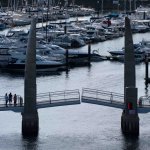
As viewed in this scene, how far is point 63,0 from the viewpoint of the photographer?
144875 mm

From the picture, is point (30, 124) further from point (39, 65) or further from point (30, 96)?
point (39, 65)

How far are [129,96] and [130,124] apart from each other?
146cm

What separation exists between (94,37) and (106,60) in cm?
1787

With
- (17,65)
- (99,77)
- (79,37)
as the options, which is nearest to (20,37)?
(79,37)

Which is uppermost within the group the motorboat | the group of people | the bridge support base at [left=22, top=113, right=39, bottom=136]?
the group of people

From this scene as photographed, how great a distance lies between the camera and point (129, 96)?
43.8 meters

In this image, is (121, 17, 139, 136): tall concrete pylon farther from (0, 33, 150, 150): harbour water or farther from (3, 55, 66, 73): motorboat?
(3, 55, 66, 73): motorboat

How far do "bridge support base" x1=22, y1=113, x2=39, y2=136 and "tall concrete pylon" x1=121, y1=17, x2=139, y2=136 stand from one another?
4335mm

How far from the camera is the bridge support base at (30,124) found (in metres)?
43.8

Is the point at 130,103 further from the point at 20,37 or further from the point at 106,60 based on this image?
the point at 20,37

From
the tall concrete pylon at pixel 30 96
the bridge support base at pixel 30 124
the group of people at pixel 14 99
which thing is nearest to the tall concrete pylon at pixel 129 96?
the bridge support base at pixel 30 124

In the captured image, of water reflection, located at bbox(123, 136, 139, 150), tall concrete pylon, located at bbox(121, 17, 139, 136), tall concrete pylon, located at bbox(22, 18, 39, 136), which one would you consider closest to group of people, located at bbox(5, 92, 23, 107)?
tall concrete pylon, located at bbox(22, 18, 39, 136)

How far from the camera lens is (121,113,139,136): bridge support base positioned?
44.1 metres

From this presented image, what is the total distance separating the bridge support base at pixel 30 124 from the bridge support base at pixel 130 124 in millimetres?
4340
